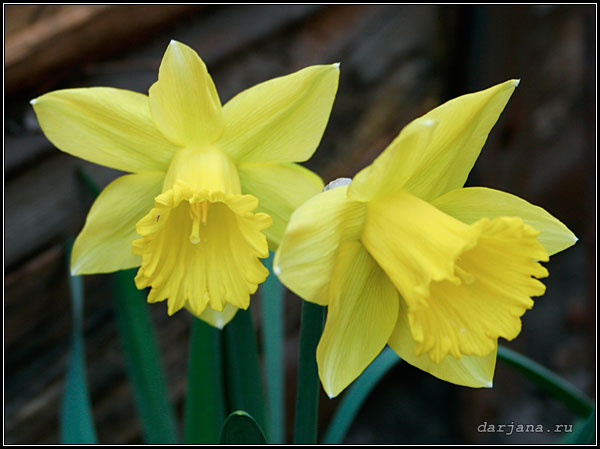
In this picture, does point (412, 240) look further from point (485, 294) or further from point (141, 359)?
point (141, 359)

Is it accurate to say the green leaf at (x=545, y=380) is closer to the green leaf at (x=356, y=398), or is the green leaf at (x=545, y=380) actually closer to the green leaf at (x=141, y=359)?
the green leaf at (x=356, y=398)

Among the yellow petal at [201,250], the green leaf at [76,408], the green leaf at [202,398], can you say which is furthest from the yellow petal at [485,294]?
the green leaf at [76,408]

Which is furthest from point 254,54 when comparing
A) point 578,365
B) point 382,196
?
point 578,365

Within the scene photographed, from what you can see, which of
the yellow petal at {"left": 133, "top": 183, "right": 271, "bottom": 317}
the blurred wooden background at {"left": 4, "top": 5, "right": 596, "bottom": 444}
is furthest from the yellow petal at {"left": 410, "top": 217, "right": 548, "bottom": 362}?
the blurred wooden background at {"left": 4, "top": 5, "right": 596, "bottom": 444}

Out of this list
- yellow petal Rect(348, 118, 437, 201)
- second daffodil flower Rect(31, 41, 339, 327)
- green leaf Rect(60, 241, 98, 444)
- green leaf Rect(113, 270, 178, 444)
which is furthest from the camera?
green leaf Rect(113, 270, 178, 444)

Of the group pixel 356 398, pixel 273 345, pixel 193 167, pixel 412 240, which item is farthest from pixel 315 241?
pixel 273 345

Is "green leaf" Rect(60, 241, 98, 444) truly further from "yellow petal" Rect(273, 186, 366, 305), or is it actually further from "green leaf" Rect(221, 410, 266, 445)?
"yellow petal" Rect(273, 186, 366, 305)
